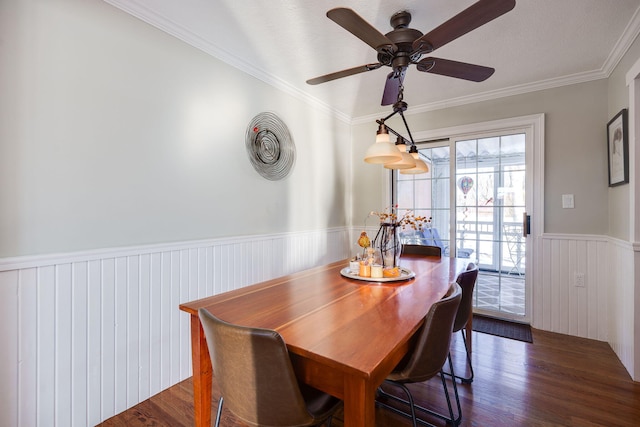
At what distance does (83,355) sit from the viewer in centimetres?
161

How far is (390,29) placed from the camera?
79.8 inches

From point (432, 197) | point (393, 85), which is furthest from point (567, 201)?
point (393, 85)

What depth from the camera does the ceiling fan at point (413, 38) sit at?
1211mm

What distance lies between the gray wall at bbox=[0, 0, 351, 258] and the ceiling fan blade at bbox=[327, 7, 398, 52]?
1.30m

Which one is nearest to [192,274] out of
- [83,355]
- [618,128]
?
[83,355]

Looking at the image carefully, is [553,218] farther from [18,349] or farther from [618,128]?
[18,349]

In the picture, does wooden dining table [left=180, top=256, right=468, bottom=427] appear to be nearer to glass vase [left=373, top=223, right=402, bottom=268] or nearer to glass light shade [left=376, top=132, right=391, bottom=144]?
glass vase [left=373, top=223, right=402, bottom=268]

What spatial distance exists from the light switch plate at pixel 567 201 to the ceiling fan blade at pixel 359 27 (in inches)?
93.0

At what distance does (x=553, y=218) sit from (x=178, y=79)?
340 cm

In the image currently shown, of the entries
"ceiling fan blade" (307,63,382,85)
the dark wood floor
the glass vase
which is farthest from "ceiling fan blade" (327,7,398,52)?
the dark wood floor

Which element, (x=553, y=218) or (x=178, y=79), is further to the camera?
(x=553, y=218)

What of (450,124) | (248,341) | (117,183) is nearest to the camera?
(248,341)

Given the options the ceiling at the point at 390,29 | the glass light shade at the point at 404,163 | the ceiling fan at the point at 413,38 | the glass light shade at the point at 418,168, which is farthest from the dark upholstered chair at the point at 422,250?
the ceiling at the point at 390,29

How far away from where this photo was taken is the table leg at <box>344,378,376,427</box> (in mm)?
874
